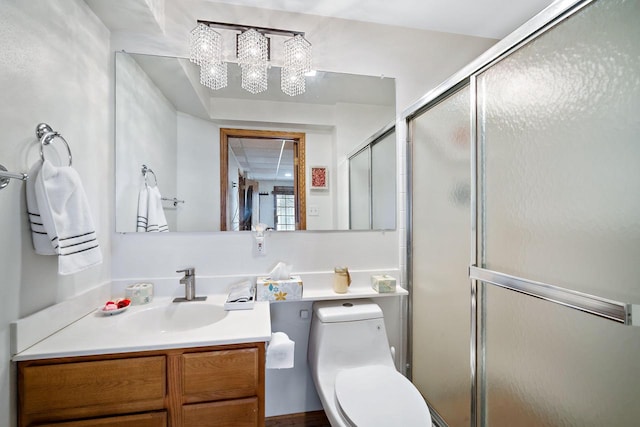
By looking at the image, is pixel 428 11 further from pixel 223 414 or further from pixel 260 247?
pixel 223 414

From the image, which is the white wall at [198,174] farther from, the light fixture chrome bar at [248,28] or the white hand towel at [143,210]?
the light fixture chrome bar at [248,28]

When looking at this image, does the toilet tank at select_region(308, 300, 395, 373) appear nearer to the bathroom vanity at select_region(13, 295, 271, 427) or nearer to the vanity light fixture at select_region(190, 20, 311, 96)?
the bathroom vanity at select_region(13, 295, 271, 427)

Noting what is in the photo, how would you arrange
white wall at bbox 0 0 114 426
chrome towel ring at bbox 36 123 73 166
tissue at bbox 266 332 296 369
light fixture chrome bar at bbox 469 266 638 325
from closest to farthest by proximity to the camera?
light fixture chrome bar at bbox 469 266 638 325
white wall at bbox 0 0 114 426
chrome towel ring at bbox 36 123 73 166
tissue at bbox 266 332 296 369

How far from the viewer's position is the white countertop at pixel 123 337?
0.91 metres

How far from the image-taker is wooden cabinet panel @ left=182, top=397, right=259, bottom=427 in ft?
3.18

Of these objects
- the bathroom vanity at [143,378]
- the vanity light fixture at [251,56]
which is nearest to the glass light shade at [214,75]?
the vanity light fixture at [251,56]

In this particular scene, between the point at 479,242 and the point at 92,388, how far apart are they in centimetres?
156

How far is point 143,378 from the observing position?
3.10 feet

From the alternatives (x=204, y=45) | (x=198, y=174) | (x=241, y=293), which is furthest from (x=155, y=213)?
(x=204, y=45)

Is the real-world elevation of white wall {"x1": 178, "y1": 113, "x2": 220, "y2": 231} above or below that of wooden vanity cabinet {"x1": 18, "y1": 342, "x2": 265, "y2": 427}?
above

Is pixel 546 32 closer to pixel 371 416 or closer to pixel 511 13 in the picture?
pixel 511 13

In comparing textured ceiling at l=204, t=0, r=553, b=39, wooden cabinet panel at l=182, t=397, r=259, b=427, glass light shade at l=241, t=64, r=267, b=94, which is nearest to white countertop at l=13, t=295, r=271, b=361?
wooden cabinet panel at l=182, t=397, r=259, b=427

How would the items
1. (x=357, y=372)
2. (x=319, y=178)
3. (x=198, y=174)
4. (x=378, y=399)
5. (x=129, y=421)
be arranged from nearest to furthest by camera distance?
(x=129, y=421)
(x=378, y=399)
(x=357, y=372)
(x=198, y=174)
(x=319, y=178)

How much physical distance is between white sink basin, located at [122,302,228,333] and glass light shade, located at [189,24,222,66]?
1.26 metres
